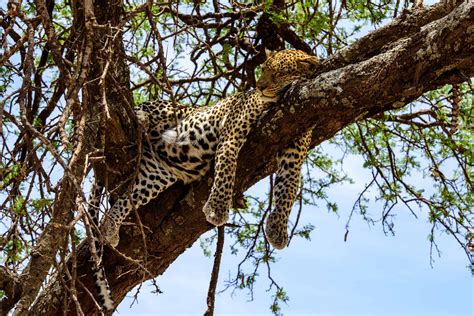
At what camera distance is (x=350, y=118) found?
5219mm

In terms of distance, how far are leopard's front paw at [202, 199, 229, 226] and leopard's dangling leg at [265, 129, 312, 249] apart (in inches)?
19.9

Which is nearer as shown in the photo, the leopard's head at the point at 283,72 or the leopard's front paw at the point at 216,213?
the leopard's front paw at the point at 216,213

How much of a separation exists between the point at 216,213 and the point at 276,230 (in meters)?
0.61

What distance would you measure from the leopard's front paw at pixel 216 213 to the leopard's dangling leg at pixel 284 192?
505mm

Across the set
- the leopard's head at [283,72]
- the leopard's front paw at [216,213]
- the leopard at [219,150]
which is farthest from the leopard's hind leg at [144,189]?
the leopard's head at [283,72]

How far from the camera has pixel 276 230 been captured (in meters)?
5.87

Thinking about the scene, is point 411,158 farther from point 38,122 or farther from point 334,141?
point 38,122

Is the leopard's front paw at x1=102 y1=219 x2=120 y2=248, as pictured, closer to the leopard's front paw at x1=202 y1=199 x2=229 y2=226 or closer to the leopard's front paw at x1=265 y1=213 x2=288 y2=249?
the leopard's front paw at x1=202 y1=199 x2=229 y2=226

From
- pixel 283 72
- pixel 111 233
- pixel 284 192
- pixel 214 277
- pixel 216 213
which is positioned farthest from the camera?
pixel 214 277

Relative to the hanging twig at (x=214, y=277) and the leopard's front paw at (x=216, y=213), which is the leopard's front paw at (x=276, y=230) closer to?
the leopard's front paw at (x=216, y=213)

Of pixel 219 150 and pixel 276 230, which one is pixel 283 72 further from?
pixel 276 230

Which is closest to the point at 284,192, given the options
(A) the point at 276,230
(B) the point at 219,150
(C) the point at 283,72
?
(A) the point at 276,230

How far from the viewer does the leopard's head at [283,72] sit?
592 centimetres

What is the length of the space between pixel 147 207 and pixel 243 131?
96 cm
